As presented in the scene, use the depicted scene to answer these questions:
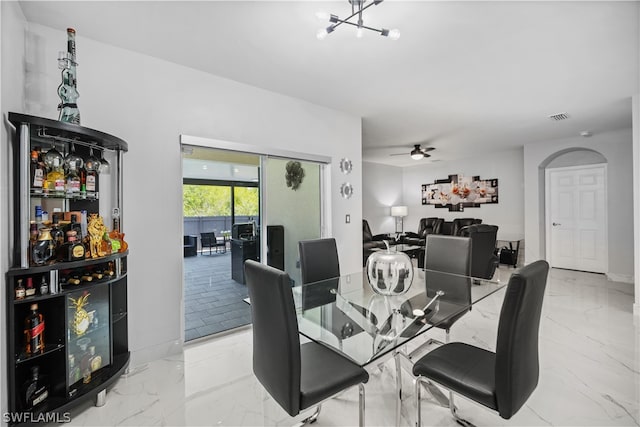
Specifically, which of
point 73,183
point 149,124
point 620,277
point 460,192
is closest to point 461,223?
point 460,192

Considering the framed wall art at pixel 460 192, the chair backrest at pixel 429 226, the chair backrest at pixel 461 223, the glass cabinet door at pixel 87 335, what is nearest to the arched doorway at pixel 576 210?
the framed wall art at pixel 460 192

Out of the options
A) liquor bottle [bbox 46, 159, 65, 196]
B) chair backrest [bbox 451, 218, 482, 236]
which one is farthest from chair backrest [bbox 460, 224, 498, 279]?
liquor bottle [bbox 46, 159, 65, 196]

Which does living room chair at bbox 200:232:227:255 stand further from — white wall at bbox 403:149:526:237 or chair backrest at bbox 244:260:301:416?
white wall at bbox 403:149:526:237

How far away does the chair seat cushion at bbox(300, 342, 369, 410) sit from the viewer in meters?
1.31

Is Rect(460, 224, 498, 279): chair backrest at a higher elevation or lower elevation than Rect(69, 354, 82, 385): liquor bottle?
higher

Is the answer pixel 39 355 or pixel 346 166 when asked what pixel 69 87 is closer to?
pixel 39 355

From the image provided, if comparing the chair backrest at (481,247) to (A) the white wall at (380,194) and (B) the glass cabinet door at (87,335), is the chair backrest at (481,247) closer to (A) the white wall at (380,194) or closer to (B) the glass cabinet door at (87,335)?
(A) the white wall at (380,194)

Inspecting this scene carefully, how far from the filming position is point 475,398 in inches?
52.2

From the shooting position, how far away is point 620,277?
5.05 meters

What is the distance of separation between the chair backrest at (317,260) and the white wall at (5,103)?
1864 millimetres

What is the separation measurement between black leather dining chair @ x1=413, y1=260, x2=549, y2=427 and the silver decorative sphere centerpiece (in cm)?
56

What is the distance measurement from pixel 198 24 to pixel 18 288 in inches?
79.5

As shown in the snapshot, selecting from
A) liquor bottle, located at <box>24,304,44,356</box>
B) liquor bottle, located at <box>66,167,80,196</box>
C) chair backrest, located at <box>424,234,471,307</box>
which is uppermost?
liquor bottle, located at <box>66,167,80,196</box>

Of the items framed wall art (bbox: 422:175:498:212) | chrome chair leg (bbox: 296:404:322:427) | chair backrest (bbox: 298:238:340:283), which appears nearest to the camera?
chrome chair leg (bbox: 296:404:322:427)
